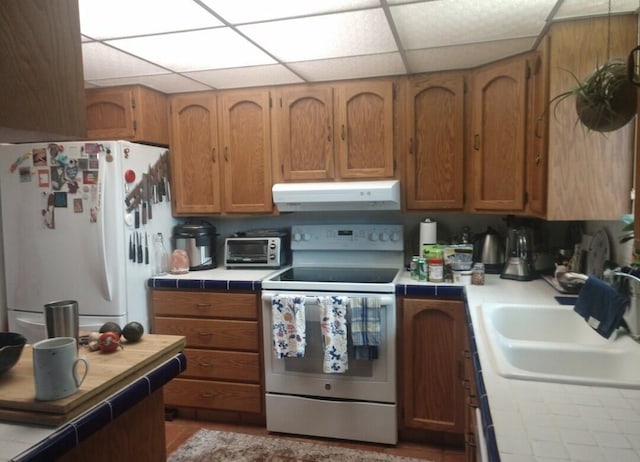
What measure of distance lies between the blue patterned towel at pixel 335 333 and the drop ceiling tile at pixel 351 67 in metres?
1.26

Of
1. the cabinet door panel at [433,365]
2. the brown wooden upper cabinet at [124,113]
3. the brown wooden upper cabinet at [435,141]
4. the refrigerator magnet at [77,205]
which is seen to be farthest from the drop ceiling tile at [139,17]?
the cabinet door panel at [433,365]

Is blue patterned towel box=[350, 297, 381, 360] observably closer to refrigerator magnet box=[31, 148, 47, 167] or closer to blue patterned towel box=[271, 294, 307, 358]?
blue patterned towel box=[271, 294, 307, 358]

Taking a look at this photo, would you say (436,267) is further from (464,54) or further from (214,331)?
(214,331)

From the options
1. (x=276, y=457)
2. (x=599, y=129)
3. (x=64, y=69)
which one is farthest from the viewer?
(x=276, y=457)

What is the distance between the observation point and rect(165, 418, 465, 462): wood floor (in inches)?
95.6

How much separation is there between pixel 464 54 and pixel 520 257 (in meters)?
1.12

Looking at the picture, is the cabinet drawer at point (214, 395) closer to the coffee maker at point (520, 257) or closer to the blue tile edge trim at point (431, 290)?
the blue tile edge trim at point (431, 290)

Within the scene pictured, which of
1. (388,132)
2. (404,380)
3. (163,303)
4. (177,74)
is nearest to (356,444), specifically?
(404,380)

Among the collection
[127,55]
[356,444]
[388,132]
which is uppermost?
[127,55]

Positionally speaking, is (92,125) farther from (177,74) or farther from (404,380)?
(404,380)

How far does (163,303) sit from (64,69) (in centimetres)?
219

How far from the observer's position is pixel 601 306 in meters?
1.53

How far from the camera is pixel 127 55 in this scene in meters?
2.22

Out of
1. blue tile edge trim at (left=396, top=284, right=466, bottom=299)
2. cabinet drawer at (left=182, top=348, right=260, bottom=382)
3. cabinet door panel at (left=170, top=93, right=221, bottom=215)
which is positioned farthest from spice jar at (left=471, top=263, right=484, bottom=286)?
cabinet door panel at (left=170, top=93, right=221, bottom=215)
